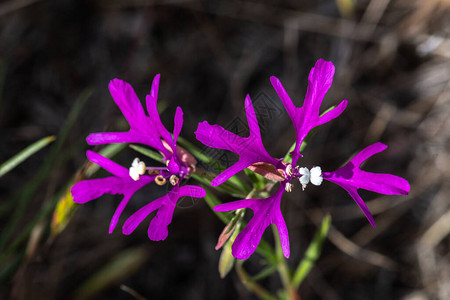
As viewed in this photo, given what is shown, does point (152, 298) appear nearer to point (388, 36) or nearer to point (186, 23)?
point (186, 23)

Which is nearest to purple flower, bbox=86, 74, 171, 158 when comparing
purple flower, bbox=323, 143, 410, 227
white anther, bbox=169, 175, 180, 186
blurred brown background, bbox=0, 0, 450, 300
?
white anther, bbox=169, 175, 180, 186

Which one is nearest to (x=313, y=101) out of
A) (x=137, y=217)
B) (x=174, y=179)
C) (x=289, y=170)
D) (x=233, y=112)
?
(x=289, y=170)

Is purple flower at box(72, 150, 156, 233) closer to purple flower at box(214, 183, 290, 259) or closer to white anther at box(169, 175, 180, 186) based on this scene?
white anther at box(169, 175, 180, 186)

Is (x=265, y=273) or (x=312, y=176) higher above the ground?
(x=312, y=176)

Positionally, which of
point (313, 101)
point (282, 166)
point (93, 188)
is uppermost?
point (313, 101)

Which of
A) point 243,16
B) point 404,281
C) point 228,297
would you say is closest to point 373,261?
point 404,281

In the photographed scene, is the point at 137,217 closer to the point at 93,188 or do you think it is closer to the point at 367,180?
the point at 93,188
